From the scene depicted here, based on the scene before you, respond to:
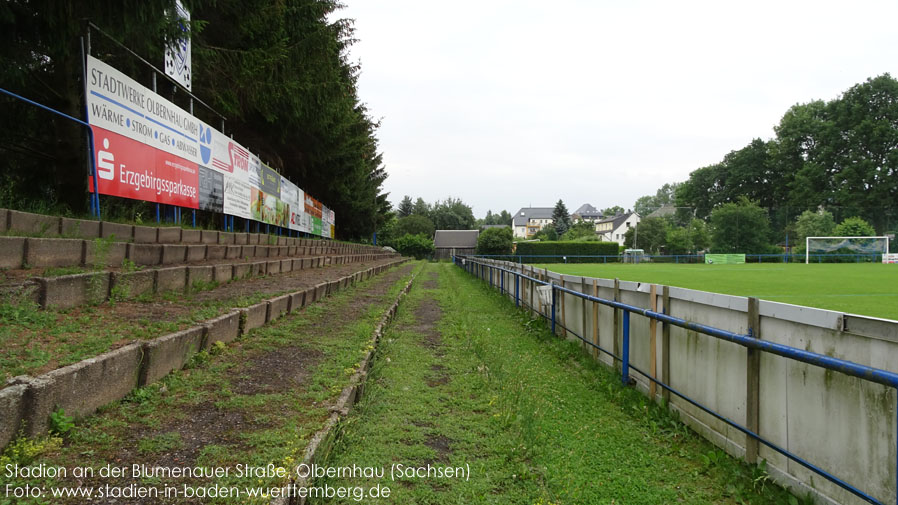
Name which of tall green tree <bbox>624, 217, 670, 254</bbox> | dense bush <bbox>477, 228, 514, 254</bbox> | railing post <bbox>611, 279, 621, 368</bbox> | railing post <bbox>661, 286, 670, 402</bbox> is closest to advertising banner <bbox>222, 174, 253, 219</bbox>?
railing post <bbox>611, 279, 621, 368</bbox>

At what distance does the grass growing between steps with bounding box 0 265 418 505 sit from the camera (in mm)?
2096

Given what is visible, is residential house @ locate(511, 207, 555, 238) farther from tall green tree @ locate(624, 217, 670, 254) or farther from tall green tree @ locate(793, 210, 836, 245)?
tall green tree @ locate(793, 210, 836, 245)

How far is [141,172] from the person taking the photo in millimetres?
6441

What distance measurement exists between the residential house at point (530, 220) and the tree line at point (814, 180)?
6827cm

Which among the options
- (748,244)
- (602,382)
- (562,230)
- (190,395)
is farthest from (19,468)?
(562,230)

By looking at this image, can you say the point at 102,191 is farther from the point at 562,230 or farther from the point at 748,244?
the point at 562,230

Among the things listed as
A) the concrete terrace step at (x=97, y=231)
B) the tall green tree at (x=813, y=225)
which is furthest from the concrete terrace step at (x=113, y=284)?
the tall green tree at (x=813, y=225)

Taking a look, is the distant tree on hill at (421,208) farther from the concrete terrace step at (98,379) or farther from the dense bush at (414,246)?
the concrete terrace step at (98,379)

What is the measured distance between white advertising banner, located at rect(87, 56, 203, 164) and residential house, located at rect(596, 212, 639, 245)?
107m

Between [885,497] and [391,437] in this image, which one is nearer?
[885,497]

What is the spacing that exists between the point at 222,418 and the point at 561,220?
10977cm

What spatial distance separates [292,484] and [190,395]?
1.28 metres

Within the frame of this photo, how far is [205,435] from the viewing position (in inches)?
99.2

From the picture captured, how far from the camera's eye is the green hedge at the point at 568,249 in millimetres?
Answer: 54156
